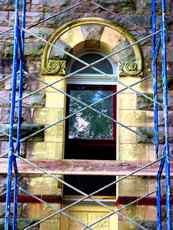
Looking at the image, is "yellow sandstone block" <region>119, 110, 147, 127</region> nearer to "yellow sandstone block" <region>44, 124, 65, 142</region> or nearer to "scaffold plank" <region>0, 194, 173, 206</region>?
"yellow sandstone block" <region>44, 124, 65, 142</region>

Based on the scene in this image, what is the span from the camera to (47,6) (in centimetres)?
853

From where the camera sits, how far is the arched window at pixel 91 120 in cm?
777

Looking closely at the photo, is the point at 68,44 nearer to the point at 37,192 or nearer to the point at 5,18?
the point at 5,18

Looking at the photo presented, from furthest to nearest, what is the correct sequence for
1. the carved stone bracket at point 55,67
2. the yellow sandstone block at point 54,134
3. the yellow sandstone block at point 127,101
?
1. the carved stone bracket at point 55,67
2. the yellow sandstone block at point 127,101
3. the yellow sandstone block at point 54,134

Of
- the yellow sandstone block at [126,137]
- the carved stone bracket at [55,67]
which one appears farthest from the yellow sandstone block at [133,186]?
the carved stone bracket at [55,67]

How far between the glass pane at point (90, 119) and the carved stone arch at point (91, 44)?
1.58ft

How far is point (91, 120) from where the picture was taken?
8195 millimetres

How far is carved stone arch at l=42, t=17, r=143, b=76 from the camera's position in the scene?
26.6ft

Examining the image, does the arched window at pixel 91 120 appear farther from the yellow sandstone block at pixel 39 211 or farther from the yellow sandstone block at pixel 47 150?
the yellow sandstone block at pixel 39 211

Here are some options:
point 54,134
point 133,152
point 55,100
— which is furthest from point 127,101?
point 54,134

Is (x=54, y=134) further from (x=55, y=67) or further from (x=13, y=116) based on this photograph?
(x=13, y=116)

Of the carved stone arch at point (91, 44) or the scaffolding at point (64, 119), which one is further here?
the carved stone arch at point (91, 44)

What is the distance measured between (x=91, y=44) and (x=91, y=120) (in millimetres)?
1158

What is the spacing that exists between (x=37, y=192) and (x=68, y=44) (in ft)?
7.32
